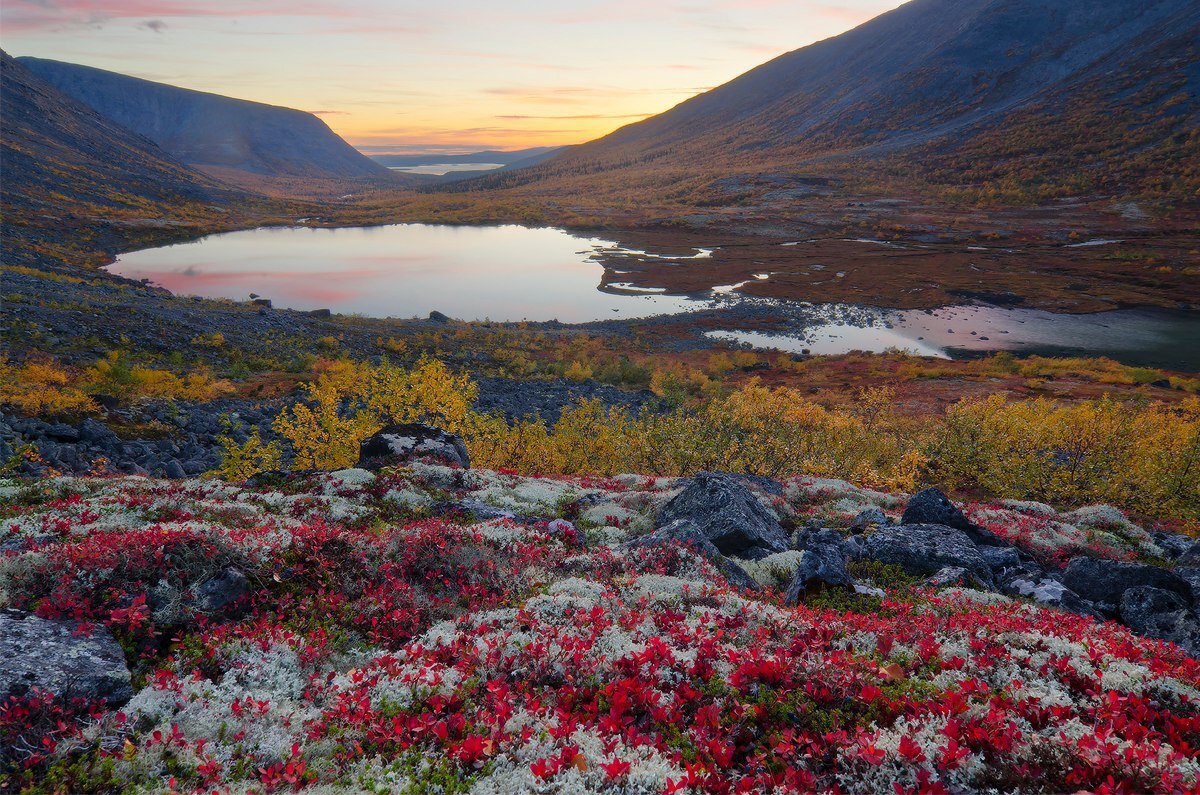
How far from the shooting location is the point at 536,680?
23.8ft

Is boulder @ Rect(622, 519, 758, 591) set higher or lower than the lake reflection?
lower

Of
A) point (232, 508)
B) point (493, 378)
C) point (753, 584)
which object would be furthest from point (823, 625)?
point (493, 378)

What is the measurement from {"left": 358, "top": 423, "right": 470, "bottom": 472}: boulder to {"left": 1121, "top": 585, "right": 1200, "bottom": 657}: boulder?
1810 centimetres

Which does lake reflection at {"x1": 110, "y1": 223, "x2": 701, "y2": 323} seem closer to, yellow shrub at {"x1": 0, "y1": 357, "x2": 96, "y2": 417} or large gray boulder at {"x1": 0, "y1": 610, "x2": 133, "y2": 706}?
yellow shrub at {"x1": 0, "y1": 357, "x2": 96, "y2": 417}

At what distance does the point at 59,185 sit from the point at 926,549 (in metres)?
194

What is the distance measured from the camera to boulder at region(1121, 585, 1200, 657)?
10367 millimetres

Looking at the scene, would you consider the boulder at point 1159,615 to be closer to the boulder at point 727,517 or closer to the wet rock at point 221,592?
the boulder at point 727,517

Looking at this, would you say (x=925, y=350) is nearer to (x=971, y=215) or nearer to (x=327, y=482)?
(x=327, y=482)

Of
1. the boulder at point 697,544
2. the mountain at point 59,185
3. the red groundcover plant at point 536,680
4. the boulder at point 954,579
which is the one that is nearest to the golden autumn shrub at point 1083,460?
the boulder at point 954,579


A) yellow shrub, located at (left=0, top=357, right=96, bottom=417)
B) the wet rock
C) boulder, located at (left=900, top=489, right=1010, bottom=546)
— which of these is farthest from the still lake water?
the wet rock

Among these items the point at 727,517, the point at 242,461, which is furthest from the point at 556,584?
the point at 242,461

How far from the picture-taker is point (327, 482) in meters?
16.1

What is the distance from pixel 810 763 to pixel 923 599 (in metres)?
6.89

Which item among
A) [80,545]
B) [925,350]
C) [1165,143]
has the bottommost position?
[925,350]
